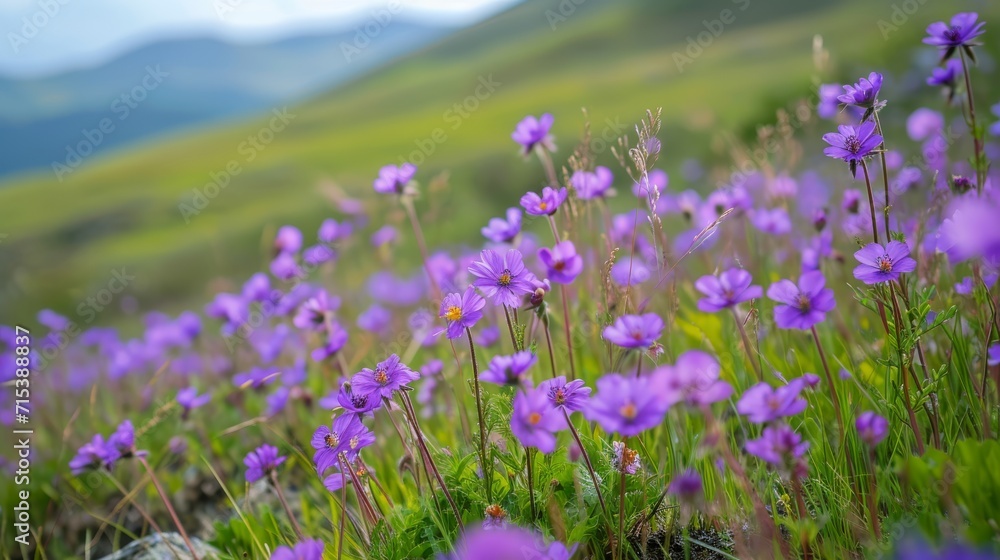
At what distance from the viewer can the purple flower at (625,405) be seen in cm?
118

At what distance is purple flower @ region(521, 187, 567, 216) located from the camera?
74.4 inches

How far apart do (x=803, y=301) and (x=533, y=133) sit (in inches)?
48.8

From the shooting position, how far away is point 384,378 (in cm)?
163

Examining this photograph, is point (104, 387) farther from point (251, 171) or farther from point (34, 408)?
point (251, 171)

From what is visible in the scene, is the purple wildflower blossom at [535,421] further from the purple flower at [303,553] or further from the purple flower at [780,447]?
the purple flower at [303,553]

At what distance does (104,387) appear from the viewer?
4.97 m

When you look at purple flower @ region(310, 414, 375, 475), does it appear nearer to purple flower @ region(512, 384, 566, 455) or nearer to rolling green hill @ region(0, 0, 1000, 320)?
purple flower @ region(512, 384, 566, 455)

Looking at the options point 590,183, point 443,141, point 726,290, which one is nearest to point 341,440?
point 726,290

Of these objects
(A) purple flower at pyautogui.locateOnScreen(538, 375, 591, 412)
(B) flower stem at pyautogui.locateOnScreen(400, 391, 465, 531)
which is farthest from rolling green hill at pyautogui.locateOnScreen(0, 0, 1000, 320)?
(B) flower stem at pyautogui.locateOnScreen(400, 391, 465, 531)

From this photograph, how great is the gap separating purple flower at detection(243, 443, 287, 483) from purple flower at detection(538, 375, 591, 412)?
0.87 m

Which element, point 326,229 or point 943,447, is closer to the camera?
point 943,447

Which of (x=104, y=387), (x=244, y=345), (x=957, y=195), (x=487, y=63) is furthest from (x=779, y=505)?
(x=487, y=63)

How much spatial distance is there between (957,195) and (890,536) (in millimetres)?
1267

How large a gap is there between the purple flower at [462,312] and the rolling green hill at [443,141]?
1286mm
